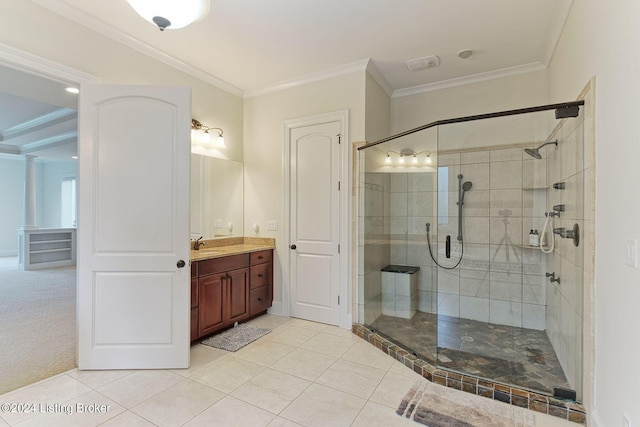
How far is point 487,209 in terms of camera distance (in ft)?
11.1

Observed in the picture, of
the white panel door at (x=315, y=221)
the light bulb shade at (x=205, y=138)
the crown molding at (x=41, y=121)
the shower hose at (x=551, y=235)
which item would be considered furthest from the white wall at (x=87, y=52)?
the shower hose at (x=551, y=235)

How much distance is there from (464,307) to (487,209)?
3.62ft

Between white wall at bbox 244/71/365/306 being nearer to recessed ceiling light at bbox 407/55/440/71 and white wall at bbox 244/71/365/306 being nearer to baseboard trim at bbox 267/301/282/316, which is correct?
baseboard trim at bbox 267/301/282/316

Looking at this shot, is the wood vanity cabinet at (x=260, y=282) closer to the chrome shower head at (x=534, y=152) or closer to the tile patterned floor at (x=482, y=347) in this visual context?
the tile patterned floor at (x=482, y=347)

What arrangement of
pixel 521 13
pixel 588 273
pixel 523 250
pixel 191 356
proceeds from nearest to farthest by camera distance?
pixel 588 273 → pixel 521 13 → pixel 191 356 → pixel 523 250

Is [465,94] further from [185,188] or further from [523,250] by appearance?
[185,188]

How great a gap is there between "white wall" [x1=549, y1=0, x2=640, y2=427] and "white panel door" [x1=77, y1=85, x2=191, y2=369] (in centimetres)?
267

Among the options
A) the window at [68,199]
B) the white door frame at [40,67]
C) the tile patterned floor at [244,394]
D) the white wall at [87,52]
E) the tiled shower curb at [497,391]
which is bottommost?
the tile patterned floor at [244,394]

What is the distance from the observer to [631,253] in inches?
54.4

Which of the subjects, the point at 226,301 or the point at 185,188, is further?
the point at 226,301

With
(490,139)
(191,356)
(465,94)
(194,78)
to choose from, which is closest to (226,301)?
(191,356)

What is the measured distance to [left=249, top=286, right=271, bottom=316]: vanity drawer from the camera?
11.7 ft

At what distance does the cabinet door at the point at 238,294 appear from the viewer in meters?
3.27

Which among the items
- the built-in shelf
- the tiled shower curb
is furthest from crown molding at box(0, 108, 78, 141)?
the tiled shower curb
